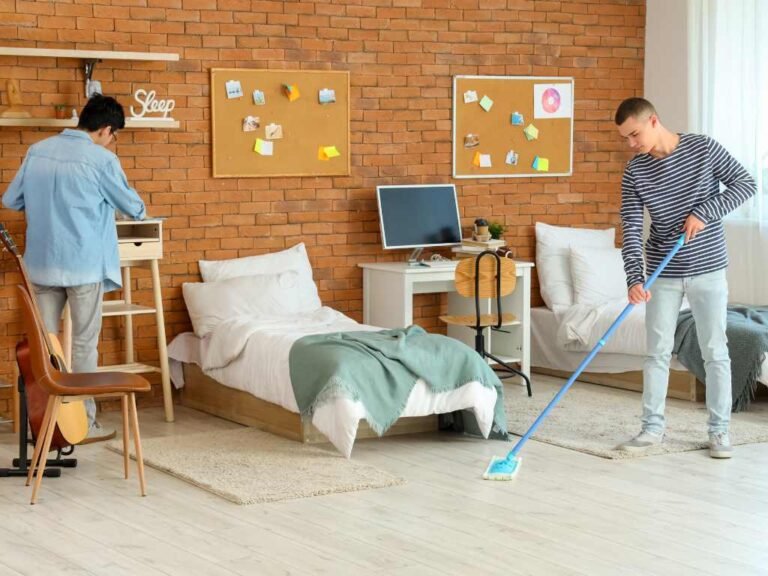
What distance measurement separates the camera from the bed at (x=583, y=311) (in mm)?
6895

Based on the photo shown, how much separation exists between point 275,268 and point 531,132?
6.29 ft

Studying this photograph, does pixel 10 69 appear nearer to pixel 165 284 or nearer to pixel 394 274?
pixel 165 284

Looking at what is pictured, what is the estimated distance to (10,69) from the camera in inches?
241

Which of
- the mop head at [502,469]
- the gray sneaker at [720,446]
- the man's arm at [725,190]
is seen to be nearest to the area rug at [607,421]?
the gray sneaker at [720,446]

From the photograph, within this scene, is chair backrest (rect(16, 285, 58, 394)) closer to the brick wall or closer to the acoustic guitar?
the acoustic guitar

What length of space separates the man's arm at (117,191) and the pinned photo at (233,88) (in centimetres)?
129

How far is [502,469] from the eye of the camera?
15.9ft

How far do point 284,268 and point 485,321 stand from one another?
112 cm

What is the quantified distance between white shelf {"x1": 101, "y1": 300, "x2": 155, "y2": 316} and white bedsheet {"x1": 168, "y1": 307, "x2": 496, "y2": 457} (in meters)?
0.37

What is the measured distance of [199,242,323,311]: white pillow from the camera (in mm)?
6645

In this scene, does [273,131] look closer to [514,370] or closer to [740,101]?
[514,370]

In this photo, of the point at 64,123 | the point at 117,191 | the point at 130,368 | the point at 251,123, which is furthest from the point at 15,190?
the point at 251,123

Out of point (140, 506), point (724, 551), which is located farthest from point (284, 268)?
point (724, 551)

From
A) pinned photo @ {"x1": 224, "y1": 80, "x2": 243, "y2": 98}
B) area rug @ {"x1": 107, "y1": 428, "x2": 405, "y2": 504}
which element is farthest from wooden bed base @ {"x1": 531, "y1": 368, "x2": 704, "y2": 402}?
pinned photo @ {"x1": 224, "y1": 80, "x2": 243, "y2": 98}
